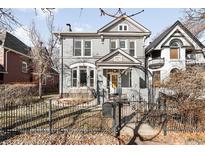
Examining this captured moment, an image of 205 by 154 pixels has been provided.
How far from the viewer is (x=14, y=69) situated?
24.9 m

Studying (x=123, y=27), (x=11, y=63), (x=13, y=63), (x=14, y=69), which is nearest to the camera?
(x=123, y=27)

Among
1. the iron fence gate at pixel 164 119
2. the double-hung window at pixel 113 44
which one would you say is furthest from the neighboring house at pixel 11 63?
the iron fence gate at pixel 164 119

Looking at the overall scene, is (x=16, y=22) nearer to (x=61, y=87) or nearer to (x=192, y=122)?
(x=192, y=122)

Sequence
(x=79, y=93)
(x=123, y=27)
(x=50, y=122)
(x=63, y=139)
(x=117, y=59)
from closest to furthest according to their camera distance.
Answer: (x=63, y=139) < (x=50, y=122) < (x=117, y=59) < (x=79, y=93) < (x=123, y=27)

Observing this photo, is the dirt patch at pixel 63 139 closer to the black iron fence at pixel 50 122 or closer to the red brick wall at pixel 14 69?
the black iron fence at pixel 50 122

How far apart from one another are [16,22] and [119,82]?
14.5 m

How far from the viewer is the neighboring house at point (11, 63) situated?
22844 millimetres

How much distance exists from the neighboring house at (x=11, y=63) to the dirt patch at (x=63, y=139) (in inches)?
581

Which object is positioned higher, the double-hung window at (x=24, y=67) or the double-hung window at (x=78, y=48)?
the double-hung window at (x=78, y=48)

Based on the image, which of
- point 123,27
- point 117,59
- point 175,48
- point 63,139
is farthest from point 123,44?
point 63,139

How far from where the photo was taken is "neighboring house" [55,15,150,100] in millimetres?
20734

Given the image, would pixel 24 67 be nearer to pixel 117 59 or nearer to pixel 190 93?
pixel 117 59

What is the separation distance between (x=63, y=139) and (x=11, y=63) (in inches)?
727

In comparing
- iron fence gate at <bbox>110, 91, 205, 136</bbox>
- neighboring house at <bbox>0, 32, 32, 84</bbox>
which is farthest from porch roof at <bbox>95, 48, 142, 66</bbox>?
neighboring house at <bbox>0, 32, 32, 84</bbox>
